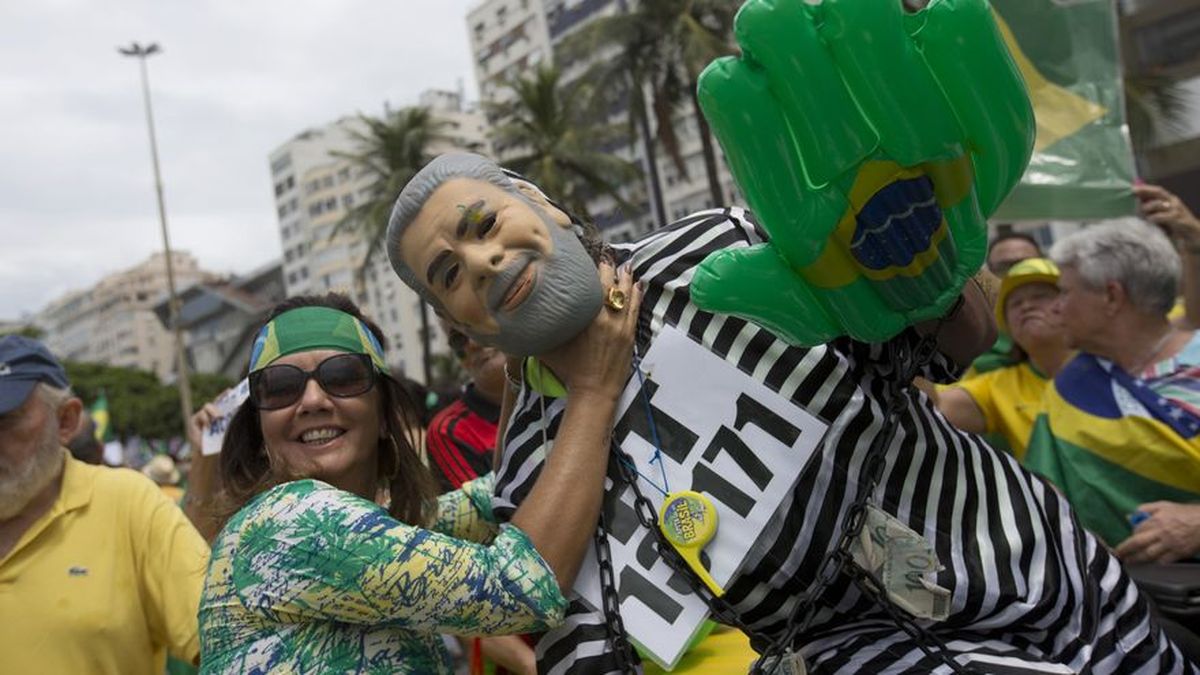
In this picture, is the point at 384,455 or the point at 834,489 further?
the point at 384,455

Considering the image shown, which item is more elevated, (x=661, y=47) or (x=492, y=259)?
(x=661, y=47)

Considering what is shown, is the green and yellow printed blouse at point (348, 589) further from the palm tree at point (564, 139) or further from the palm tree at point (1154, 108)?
the palm tree at point (564, 139)

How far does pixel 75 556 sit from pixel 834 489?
2.02 m

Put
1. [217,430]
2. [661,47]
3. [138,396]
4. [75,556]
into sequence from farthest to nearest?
1. [138,396]
2. [661,47]
3. [217,430]
4. [75,556]

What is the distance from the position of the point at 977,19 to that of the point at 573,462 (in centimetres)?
82

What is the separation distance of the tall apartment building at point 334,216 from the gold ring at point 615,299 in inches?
2221

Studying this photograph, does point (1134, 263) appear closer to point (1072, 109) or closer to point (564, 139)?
point (1072, 109)

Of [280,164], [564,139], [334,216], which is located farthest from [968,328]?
[280,164]

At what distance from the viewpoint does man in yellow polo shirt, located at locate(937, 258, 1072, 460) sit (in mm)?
3453

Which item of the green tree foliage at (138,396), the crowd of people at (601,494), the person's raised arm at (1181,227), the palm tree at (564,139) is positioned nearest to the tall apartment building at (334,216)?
the green tree foliage at (138,396)

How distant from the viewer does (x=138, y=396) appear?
5569cm

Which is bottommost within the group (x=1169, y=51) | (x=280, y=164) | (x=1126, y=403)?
(x=1126, y=403)

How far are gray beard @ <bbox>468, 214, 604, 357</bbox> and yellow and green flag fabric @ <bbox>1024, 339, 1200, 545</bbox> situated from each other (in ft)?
5.86

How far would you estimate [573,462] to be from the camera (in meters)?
1.48
